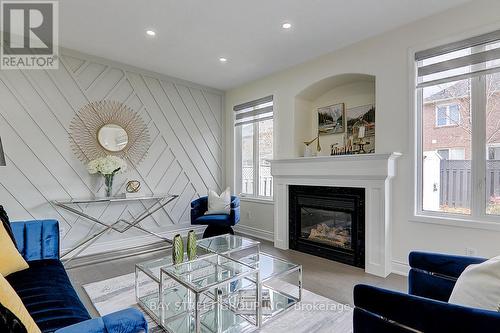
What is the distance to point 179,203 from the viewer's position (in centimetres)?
453

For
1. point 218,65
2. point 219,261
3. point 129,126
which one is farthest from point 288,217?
point 129,126

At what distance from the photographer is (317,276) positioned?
9.33ft

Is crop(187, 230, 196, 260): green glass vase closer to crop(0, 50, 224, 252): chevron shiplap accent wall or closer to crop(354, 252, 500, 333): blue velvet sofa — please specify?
crop(354, 252, 500, 333): blue velvet sofa

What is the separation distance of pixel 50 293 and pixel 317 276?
235 cm

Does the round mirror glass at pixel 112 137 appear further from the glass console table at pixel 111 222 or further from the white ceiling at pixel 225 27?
the white ceiling at pixel 225 27

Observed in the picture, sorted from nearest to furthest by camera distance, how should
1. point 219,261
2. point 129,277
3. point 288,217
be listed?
1. point 219,261
2. point 129,277
3. point 288,217

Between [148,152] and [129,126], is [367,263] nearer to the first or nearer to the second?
[148,152]

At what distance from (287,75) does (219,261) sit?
2944mm

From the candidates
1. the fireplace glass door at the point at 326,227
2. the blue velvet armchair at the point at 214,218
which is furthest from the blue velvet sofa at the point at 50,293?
the fireplace glass door at the point at 326,227

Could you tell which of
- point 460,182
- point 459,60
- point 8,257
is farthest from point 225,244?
point 459,60

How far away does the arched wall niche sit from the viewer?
140 inches

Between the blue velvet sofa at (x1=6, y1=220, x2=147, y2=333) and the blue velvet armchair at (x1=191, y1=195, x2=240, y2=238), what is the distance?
79.0 inches

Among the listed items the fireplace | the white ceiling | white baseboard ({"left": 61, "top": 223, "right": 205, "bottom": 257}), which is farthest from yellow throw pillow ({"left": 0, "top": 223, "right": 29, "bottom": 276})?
the fireplace

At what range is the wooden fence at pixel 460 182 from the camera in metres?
2.43
